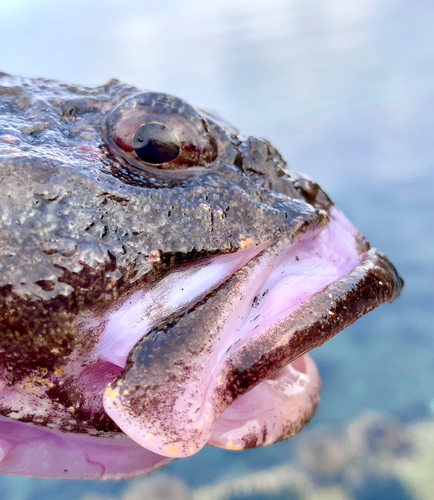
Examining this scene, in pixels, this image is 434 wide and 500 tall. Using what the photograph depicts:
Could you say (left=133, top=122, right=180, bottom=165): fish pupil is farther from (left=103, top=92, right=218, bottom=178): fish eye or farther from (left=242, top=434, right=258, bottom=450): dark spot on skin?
(left=242, top=434, right=258, bottom=450): dark spot on skin

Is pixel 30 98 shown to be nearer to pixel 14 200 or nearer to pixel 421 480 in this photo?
pixel 14 200

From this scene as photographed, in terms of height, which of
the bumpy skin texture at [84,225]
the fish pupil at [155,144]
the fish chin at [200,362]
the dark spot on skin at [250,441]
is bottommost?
the dark spot on skin at [250,441]

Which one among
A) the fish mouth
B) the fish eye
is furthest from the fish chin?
the fish eye

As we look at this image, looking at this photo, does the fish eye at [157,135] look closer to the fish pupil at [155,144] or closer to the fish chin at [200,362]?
the fish pupil at [155,144]

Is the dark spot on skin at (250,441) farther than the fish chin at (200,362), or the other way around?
the dark spot on skin at (250,441)

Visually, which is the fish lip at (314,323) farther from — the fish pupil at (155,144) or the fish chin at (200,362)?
the fish pupil at (155,144)

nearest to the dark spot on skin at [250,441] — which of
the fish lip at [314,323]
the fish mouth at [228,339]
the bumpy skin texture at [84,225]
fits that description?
the fish mouth at [228,339]

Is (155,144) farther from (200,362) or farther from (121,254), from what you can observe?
(200,362)

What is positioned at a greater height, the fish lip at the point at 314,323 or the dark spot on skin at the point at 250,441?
the fish lip at the point at 314,323

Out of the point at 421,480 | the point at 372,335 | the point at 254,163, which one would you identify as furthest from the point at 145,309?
the point at 372,335
